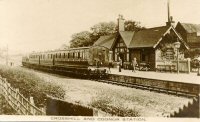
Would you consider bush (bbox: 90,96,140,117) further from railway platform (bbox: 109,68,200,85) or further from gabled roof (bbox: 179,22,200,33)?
gabled roof (bbox: 179,22,200,33)

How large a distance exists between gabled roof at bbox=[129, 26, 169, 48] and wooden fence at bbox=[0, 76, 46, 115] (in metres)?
0.91

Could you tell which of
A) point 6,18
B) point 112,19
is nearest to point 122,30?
point 112,19

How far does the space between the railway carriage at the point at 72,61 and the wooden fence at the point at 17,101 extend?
26 cm

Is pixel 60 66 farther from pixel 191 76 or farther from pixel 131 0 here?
pixel 191 76

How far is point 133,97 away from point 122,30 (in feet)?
1.66

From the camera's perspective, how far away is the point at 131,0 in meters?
2.87

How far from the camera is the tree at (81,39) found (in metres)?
3.02

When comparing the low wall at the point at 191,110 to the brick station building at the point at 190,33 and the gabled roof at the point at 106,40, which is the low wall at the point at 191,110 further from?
the gabled roof at the point at 106,40

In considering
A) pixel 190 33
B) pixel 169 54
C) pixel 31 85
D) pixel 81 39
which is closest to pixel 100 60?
pixel 81 39

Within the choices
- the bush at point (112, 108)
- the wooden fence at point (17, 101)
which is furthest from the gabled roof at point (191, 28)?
the wooden fence at point (17, 101)

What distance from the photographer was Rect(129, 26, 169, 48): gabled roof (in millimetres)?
2742

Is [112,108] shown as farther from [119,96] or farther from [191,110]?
[191,110]

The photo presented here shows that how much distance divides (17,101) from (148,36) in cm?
123

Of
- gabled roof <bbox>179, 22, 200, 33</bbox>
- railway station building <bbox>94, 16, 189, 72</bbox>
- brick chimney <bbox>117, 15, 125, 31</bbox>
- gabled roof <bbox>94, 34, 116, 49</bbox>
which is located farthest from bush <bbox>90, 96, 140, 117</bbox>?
gabled roof <bbox>179, 22, 200, 33</bbox>
